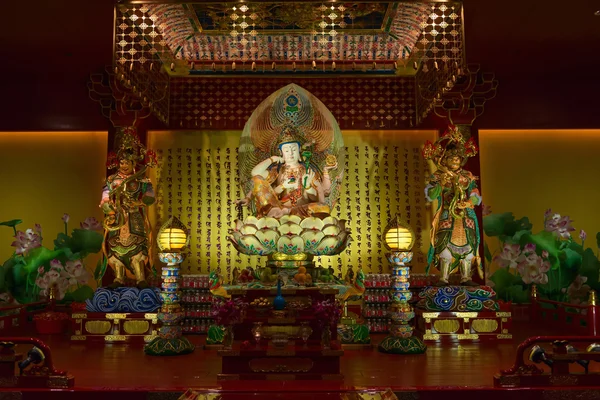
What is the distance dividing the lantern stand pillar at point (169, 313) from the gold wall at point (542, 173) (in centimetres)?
481

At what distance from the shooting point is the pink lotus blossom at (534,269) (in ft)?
24.0

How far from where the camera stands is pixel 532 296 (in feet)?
25.5

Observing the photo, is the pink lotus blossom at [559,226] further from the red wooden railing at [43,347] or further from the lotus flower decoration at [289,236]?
the red wooden railing at [43,347]

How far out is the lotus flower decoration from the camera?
661 centimetres

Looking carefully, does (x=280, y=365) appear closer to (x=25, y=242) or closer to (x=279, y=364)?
(x=279, y=364)

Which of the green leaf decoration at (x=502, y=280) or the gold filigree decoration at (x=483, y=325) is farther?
the green leaf decoration at (x=502, y=280)

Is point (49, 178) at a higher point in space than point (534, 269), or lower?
higher

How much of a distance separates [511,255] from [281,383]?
166 inches

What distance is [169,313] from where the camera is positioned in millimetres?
5473

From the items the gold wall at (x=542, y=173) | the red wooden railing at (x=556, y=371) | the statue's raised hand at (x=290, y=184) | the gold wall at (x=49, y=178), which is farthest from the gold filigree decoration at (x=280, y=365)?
the gold wall at (x=542, y=173)

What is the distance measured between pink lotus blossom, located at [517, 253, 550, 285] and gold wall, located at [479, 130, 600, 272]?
48.7 inches

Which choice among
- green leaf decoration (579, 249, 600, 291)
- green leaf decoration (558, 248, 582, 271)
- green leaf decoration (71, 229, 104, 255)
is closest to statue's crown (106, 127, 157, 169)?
green leaf decoration (71, 229, 104, 255)

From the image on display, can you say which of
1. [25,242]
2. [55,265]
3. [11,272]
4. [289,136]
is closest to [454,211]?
[289,136]

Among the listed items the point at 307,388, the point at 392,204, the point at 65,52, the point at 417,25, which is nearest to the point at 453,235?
the point at 392,204
